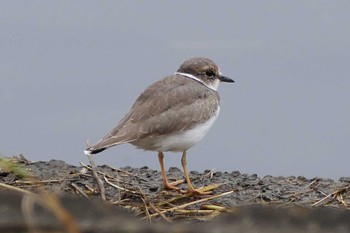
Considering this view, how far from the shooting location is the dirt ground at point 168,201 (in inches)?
87.4

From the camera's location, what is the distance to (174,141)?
9.46 metres

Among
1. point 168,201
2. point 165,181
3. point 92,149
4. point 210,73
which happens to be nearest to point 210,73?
point 210,73

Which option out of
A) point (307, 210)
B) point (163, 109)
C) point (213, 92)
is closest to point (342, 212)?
point (307, 210)

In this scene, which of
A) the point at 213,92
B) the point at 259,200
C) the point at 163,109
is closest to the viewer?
the point at 259,200

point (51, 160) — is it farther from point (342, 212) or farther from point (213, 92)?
point (342, 212)

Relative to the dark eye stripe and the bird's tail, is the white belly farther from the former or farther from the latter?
the dark eye stripe

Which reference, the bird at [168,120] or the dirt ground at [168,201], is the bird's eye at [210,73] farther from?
the dirt ground at [168,201]

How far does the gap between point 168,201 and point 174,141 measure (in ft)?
4.42

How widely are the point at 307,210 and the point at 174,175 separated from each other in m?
8.40

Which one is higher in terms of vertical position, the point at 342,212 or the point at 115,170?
the point at 115,170

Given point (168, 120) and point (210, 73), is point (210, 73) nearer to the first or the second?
point (210, 73)

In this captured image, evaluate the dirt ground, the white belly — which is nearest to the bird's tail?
the dirt ground

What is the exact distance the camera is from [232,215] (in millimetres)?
2260

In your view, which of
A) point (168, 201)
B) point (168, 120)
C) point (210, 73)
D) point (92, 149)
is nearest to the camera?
point (168, 201)
